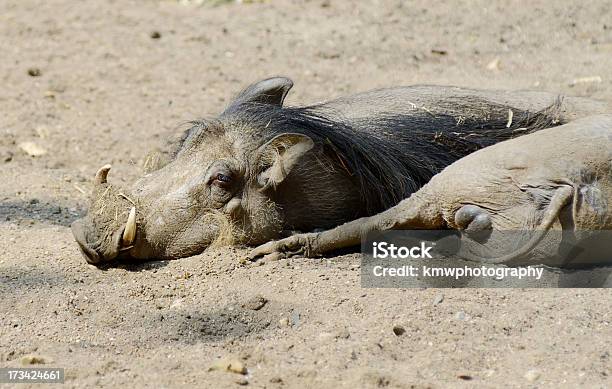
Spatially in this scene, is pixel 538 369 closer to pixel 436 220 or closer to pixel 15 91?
pixel 436 220

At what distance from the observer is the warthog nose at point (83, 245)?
147 inches

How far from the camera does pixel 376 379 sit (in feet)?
9.20

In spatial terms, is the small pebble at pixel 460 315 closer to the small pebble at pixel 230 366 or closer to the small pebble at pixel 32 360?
the small pebble at pixel 230 366

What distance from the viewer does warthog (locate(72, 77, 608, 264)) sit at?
3.83m

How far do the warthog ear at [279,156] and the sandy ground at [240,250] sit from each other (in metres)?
0.34

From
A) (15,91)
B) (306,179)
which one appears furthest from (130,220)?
(15,91)

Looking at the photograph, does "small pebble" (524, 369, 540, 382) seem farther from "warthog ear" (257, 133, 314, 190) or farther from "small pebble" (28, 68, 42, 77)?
"small pebble" (28, 68, 42, 77)

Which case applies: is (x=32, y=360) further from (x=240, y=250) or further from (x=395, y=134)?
(x=395, y=134)

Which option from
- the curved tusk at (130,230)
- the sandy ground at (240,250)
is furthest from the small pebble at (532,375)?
the curved tusk at (130,230)

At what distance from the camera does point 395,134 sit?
4152 mm

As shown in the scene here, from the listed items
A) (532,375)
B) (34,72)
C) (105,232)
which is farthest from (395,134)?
(34,72)

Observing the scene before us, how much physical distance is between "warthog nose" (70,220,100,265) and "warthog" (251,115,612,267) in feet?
3.31

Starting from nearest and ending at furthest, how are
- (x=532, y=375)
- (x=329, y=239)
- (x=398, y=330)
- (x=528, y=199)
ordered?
(x=532, y=375), (x=398, y=330), (x=528, y=199), (x=329, y=239)

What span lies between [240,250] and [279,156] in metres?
0.38
